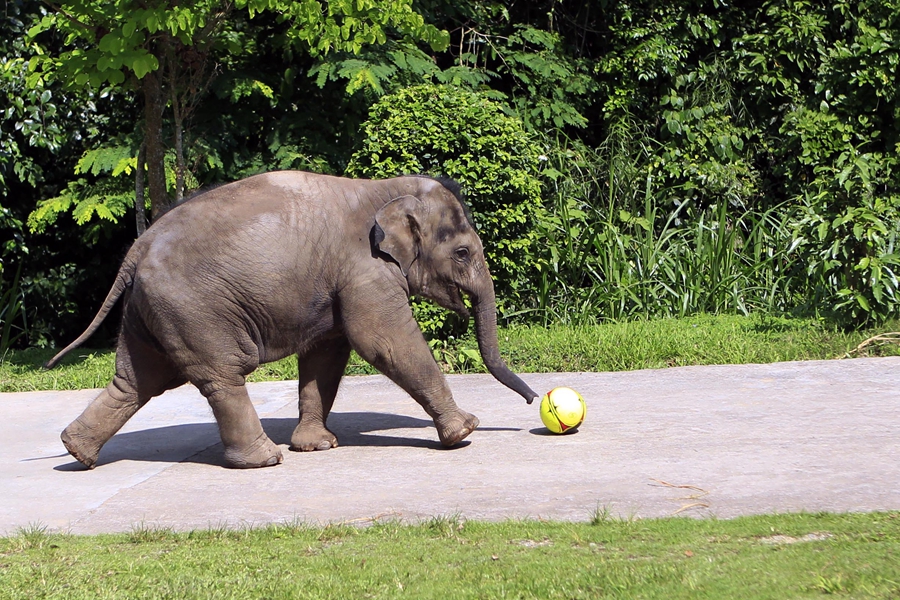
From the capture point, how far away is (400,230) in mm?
6879

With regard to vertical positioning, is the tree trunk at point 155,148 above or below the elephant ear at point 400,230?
above

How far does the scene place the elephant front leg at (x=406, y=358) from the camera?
665 cm

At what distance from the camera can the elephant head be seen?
6.89 metres

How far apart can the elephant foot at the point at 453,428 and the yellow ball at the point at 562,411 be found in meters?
0.52

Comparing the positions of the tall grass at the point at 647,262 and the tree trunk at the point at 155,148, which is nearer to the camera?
the tree trunk at the point at 155,148

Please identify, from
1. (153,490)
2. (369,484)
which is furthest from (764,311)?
(153,490)

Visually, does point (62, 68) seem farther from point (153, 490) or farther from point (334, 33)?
point (153, 490)

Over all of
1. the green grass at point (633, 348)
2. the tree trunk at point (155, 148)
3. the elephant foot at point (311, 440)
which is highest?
the tree trunk at point (155, 148)

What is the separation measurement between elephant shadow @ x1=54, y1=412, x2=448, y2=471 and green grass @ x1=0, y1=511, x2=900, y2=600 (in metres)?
1.94

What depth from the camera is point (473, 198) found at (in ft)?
33.9

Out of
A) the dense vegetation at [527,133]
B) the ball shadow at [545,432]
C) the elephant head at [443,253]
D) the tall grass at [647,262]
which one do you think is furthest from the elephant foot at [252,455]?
the tall grass at [647,262]

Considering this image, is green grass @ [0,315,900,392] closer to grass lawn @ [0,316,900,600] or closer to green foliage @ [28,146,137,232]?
green foliage @ [28,146,137,232]

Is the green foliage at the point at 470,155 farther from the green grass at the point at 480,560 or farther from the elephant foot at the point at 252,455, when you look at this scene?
the green grass at the point at 480,560

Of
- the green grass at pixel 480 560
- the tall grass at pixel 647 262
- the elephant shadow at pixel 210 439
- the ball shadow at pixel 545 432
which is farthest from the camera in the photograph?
the tall grass at pixel 647 262
